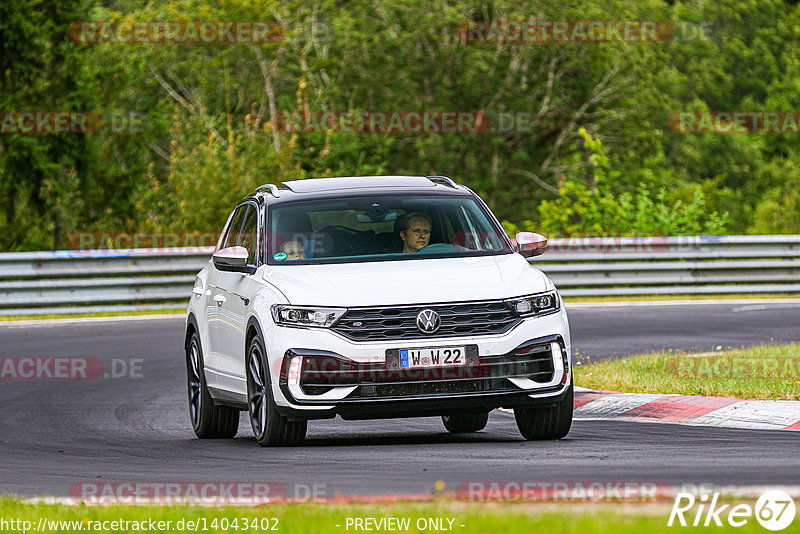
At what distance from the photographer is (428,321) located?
30.3 feet

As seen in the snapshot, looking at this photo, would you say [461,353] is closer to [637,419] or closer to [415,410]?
[415,410]

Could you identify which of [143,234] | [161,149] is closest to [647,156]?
[161,149]

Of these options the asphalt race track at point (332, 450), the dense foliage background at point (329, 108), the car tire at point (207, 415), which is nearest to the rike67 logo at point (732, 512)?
the asphalt race track at point (332, 450)

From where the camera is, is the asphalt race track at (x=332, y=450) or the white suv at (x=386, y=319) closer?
the asphalt race track at (x=332, y=450)

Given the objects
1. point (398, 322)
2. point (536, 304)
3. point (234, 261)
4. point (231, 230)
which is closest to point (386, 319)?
point (398, 322)

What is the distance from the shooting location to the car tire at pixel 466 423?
11383 mm

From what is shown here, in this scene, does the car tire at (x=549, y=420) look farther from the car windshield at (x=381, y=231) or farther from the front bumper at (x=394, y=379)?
the car windshield at (x=381, y=231)

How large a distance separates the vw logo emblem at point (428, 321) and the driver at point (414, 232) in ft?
4.46

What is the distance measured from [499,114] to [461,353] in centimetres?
3282

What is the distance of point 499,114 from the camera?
41.7m

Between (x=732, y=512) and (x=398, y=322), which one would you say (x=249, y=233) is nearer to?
(x=398, y=322)

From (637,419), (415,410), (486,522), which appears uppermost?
(486,522)

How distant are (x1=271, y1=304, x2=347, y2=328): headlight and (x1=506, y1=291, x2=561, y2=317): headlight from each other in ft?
3.62

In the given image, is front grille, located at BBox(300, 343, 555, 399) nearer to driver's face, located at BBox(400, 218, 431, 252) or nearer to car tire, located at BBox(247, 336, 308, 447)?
car tire, located at BBox(247, 336, 308, 447)
